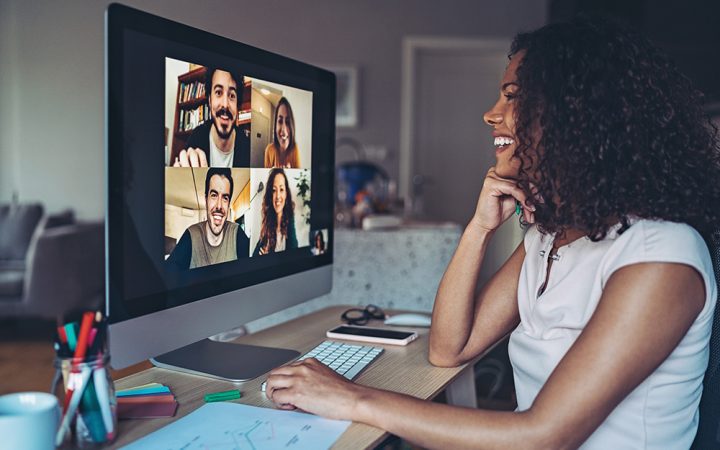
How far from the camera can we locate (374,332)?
4.33ft

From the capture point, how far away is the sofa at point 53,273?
4152 mm

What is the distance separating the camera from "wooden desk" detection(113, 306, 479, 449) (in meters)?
0.83

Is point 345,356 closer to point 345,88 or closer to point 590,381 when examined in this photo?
point 590,381

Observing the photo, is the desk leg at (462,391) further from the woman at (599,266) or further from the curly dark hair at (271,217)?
the curly dark hair at (271,217)

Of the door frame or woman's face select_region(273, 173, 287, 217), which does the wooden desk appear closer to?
woman's face select_region(273, 173, 287, 217)

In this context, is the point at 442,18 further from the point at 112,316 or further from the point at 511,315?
the point at 112,316

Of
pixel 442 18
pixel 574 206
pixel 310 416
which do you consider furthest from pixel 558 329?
pixel 442 18

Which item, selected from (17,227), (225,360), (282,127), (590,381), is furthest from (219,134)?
(17,227)

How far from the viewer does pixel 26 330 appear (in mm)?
4422

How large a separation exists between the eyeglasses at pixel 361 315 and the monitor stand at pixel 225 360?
0.27 meters

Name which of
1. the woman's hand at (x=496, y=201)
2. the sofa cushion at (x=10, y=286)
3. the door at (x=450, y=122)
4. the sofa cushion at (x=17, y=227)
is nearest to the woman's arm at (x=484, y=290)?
the woman's hand at (x=496, y=201)

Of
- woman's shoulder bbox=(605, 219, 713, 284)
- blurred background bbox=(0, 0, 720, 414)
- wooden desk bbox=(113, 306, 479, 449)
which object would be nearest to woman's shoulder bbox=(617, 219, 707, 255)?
woman's shoulder bbox=(605, 219, 713, 284)

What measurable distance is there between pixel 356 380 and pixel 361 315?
1.60ft

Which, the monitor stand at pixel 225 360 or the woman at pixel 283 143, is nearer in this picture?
the monitor stand at pixel 225 360
